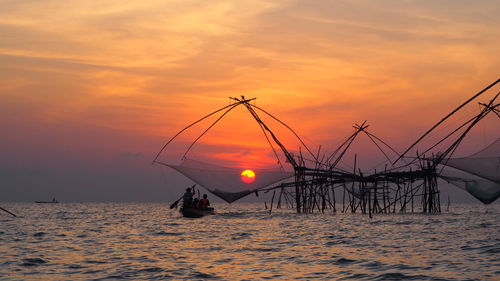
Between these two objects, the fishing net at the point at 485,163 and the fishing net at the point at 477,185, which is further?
the fishing net at the point at 477,185

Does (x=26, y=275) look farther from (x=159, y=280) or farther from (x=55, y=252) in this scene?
(x=55, y=252)

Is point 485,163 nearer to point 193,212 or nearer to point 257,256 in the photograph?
point 193,212

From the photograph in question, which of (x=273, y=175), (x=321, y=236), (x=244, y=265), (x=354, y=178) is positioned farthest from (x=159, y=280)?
(x=354, y=178)

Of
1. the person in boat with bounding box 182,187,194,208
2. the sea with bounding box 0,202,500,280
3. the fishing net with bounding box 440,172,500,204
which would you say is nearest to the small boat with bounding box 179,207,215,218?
the person in boat with bounding box 182,187,194,208

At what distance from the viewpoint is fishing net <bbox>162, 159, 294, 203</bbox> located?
30.1m

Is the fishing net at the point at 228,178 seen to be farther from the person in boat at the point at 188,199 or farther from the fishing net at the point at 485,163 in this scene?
the fishing net at the point at 485,163

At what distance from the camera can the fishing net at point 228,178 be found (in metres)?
30.1

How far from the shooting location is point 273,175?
32.4m

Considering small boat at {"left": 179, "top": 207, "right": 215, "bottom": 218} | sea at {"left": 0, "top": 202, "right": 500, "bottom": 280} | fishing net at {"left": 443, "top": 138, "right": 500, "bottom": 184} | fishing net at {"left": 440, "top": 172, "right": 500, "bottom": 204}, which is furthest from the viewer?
small boat at {"left": 179, "top": 207, "right": 215, "bottom": 218}

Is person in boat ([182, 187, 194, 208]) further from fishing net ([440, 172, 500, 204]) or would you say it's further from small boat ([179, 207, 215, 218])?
fishing net ([440, 172, 500, 204])

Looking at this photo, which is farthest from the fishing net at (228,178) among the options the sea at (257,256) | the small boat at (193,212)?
the sea at (257,256)

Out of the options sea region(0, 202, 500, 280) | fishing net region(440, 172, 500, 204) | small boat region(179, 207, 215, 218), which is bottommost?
sea region(0, 202, 500, 280)

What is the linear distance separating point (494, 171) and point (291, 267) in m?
16.5

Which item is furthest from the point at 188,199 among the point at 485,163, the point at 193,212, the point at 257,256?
the point at 257,256
